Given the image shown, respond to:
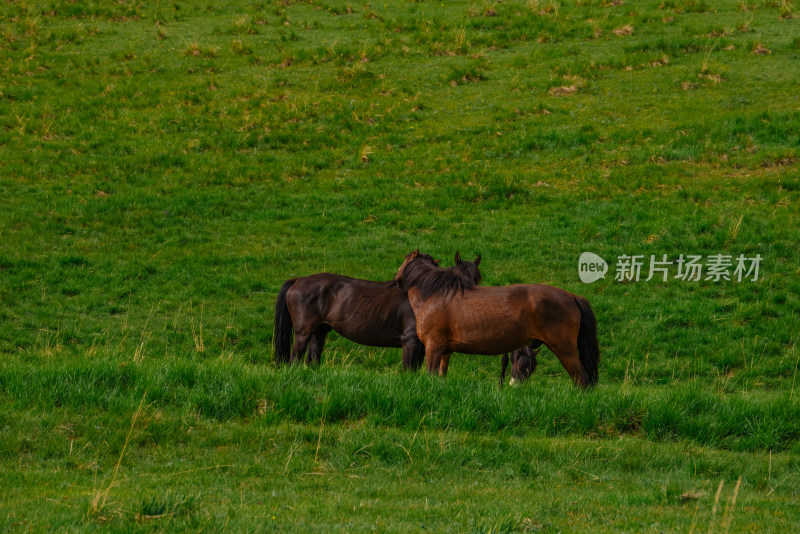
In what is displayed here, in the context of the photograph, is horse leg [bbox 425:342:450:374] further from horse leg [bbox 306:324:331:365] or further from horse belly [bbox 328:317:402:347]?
horse leg [bbox 306:324:331:365]

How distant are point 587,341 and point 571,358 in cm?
43

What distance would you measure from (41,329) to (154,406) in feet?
21.8

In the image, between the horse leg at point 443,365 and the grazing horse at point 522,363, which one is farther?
the grazing horse at point 522,363

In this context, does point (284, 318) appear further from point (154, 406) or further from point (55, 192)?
point (55, 192)

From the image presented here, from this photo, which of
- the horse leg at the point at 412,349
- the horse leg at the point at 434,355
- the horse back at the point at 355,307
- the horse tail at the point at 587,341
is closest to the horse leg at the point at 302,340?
the horse back at the point at 355,307

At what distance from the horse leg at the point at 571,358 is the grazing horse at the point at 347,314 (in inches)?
74.9

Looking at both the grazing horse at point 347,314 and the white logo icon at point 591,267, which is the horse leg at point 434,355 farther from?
the white logo icon at point 591,267

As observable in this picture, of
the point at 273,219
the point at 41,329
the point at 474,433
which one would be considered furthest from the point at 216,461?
the point at 273,219

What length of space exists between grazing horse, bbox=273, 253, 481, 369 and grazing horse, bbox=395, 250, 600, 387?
2.87ft

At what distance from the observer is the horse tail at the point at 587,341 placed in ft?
36.7

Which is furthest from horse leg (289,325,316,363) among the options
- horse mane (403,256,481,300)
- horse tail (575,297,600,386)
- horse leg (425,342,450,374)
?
horse tail (575,297,600,386)

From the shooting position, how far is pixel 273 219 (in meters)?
20.7

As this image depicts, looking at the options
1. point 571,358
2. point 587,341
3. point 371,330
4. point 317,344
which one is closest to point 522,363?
point 587,341

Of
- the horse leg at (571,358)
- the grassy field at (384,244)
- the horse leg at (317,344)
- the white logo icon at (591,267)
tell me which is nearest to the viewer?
the grassy field at (384,244)
